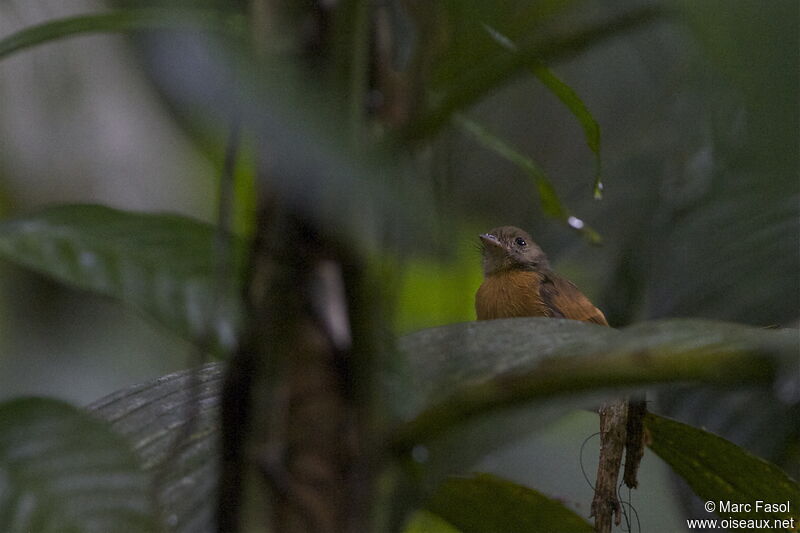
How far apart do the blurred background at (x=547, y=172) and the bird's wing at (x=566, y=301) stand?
144 mm

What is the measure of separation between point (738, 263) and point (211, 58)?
8.02ft

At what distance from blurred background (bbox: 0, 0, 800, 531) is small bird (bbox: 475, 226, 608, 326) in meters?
0.09

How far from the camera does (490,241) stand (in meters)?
3.61

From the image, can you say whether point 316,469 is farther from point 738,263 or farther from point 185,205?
point 185,205

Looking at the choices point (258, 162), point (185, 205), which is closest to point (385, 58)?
point (258, 162)

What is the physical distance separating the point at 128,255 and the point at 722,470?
2.89 ft

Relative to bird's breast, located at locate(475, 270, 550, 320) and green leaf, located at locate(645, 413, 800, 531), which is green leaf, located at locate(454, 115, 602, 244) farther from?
bird's breast, located at locate(475, 270, 550, 320)

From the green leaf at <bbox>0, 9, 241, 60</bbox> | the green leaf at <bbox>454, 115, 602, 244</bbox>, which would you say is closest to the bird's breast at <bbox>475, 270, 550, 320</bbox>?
the green leaf at <bbox>454, 115, 602, 244</bbox>

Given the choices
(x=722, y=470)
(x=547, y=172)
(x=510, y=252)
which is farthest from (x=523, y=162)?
(x=547, y=172)

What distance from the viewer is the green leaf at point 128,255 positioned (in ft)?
4.11

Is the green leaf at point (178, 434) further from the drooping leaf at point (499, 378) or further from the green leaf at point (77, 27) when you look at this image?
the green leaf at point (77, 27)

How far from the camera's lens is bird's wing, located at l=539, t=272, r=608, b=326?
3.02m

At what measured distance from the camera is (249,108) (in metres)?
0.43

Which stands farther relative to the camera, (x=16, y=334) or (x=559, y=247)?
(x=16, y=334)
